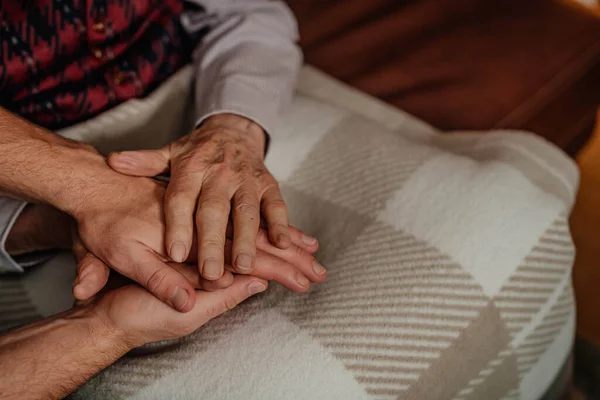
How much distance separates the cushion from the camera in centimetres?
101

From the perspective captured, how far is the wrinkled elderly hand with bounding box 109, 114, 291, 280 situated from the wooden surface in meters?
0.90

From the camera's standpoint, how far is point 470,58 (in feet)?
3.47

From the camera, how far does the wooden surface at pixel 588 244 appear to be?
1.30 meters

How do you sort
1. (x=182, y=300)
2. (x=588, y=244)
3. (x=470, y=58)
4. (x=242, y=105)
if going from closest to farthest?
1. (x=182, y=300)
2. (x=242, y=105)
3. (x=470, y=58)
4. (x=588, y=244)

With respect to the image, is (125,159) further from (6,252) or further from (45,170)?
(6,252)

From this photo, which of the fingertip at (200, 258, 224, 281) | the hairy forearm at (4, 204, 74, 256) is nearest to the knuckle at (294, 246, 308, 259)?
the fingertip at (200, 258, 224, 281)

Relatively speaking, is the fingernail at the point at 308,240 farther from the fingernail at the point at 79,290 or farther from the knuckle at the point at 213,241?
the fingernail at the point at 79,290

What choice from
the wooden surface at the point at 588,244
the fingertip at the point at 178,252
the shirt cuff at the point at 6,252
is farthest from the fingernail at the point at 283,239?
the wooden surface at the point at 588,244

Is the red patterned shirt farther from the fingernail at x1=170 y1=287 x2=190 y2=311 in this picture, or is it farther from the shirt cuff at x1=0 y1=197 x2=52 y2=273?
the fingernail at x1=170 y1=287 x2=190 y2=311

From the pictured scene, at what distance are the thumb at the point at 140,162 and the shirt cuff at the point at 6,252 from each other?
0.18 m

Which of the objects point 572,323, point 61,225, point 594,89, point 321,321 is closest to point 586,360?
point 572,323

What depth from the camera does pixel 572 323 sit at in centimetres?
84

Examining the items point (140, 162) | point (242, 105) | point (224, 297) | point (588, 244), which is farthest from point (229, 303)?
point (588, 244)

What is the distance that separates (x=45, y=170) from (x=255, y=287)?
308 millimetres
